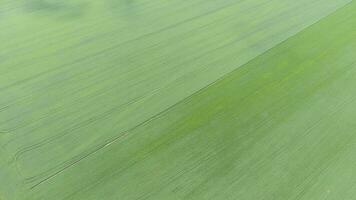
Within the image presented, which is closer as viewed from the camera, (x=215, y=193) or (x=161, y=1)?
(x=215, y=193)

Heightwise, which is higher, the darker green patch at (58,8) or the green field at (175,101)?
the darker green patch at (58,8)

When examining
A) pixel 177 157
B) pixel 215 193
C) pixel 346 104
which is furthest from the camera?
pixel 346 104

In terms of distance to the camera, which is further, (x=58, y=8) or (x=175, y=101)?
(x=58, y=8)

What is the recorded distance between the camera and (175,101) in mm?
4859

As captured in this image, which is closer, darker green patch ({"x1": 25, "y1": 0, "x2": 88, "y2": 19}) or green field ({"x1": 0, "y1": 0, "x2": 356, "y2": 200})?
green field ({"x1": 0, "y1": 0, "x2": 356, "y2": 200})

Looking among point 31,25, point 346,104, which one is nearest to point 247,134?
point 346,104

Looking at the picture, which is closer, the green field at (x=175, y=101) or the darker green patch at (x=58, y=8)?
the green field at (x=175, y=101)

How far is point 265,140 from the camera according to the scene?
4.41 m

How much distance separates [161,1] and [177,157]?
3.91m

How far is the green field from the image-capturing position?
12.7 ft

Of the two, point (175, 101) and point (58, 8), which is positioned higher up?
point (58, 8)

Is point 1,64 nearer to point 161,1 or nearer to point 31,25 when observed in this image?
point 31,25

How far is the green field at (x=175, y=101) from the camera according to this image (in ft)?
12.7

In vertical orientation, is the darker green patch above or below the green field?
above
